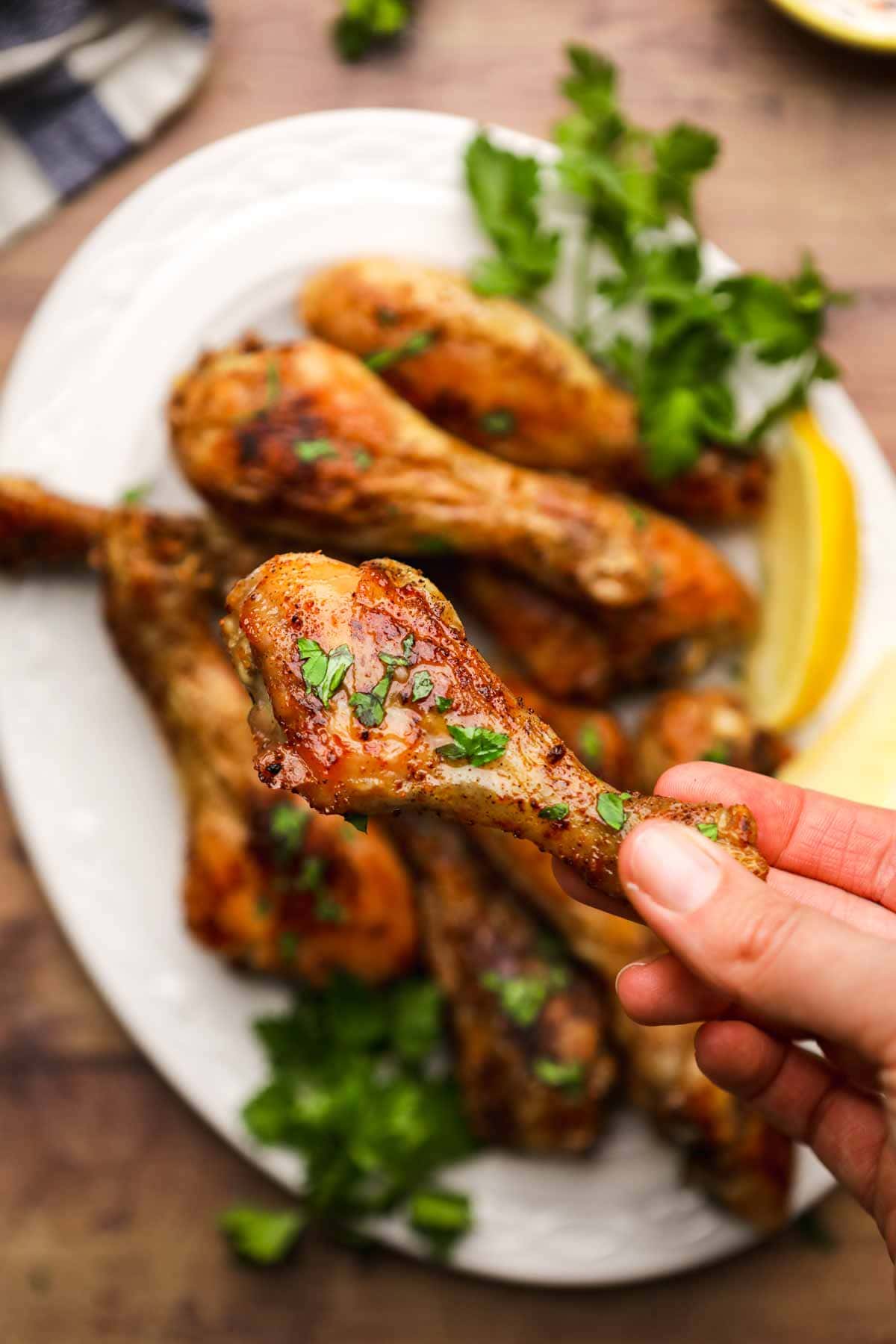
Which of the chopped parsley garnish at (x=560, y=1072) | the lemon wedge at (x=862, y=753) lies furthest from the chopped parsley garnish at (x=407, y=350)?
the chopped parsley garnish at (x=560, y=1072)

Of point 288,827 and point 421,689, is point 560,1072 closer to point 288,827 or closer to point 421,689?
point 288,827

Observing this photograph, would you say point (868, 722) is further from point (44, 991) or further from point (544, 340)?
point (44, 991)

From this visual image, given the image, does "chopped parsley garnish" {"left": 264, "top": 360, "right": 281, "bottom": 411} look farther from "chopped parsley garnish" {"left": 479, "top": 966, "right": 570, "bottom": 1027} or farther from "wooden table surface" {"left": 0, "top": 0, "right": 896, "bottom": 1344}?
"chopped parsley garnish" {"left": 479, "top": 966, "right": 570, "bottom": 1027}

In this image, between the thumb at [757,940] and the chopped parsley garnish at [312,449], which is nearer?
the thumb at [757,940]

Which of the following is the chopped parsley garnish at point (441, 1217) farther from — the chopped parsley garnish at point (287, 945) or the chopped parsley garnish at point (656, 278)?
the chopped parsley garnish at point (656, 278)

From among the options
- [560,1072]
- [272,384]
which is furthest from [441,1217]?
[272,384]
